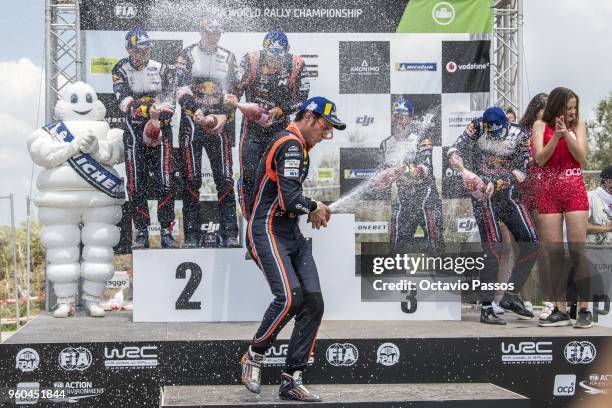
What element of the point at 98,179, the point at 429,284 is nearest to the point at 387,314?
the point at 429,284

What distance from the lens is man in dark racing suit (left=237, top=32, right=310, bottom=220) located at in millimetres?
5926

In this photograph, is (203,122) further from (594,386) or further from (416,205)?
(594,386)

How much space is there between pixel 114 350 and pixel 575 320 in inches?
111

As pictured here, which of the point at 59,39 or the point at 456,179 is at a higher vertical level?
the point at 59,39

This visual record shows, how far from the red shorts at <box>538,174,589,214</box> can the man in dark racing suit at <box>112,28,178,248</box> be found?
258 centimetres

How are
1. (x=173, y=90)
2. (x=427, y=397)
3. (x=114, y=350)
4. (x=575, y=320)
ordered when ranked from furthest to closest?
1. (x=173, y=90)
2. (x=575, y=320)
3. (x=114, y=350)
4. (x=427, y=397)

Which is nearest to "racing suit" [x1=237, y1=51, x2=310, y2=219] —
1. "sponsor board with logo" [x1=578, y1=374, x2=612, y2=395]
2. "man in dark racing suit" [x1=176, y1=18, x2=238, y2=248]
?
"man in dark racing suit" [x1=176, y1=18, x2=238, y2=248]

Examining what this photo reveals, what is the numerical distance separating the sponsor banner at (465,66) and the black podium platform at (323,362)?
11.0 ft

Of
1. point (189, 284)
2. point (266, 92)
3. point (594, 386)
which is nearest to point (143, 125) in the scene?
point (266, 92)

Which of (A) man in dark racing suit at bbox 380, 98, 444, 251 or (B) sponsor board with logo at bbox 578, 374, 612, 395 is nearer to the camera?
(B) sponsor board with logo at bbox 578, 374, 612, 395

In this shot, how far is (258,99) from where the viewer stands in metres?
5.98

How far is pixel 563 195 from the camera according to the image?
5.12 meters

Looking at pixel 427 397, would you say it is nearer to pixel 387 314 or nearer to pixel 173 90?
pixel 387 314

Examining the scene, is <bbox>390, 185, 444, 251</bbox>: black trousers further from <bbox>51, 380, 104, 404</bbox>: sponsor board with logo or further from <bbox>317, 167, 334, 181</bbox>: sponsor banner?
<bbox>51, 380, 104, 404</bbox>: sponsor board with logo
